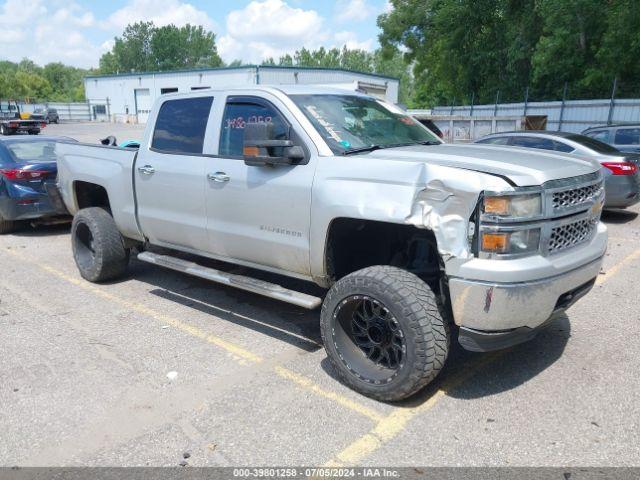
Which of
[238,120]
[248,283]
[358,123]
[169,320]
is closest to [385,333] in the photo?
[248,283]

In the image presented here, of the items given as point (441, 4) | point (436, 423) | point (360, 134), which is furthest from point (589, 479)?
point (441, 4)

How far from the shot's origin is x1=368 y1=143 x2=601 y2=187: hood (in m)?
3.15

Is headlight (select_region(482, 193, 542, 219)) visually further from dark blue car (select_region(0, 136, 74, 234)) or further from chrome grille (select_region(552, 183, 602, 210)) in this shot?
dark blue car (select_region(0, 136, 74, 234))

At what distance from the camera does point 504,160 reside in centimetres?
342

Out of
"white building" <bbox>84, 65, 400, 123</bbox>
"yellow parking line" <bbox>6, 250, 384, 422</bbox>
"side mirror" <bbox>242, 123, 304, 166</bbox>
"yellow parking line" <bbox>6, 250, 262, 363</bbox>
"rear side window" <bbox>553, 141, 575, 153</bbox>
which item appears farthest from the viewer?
"white building" <bbox>84, 65, 400, 123</bbox>

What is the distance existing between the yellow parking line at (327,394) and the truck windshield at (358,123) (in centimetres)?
165

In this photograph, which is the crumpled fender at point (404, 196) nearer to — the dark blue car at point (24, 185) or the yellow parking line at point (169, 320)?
the yellow parking line at point (169, 320)

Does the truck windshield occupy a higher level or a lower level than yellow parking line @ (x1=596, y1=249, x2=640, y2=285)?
higher

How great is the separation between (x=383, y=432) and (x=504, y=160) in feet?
6.12

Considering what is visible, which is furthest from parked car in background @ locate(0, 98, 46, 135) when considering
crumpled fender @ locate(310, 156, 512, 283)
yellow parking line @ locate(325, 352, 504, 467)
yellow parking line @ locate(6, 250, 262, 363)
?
yellow parking line @ locate(325, 352, 504, 467)

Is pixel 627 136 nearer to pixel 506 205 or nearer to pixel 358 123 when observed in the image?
pixel 358 123

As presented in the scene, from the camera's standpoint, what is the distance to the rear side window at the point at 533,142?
30.8 feet

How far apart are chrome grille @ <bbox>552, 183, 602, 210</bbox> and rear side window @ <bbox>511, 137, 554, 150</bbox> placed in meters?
6.13

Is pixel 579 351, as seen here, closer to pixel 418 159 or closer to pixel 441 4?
pixel 418 159
